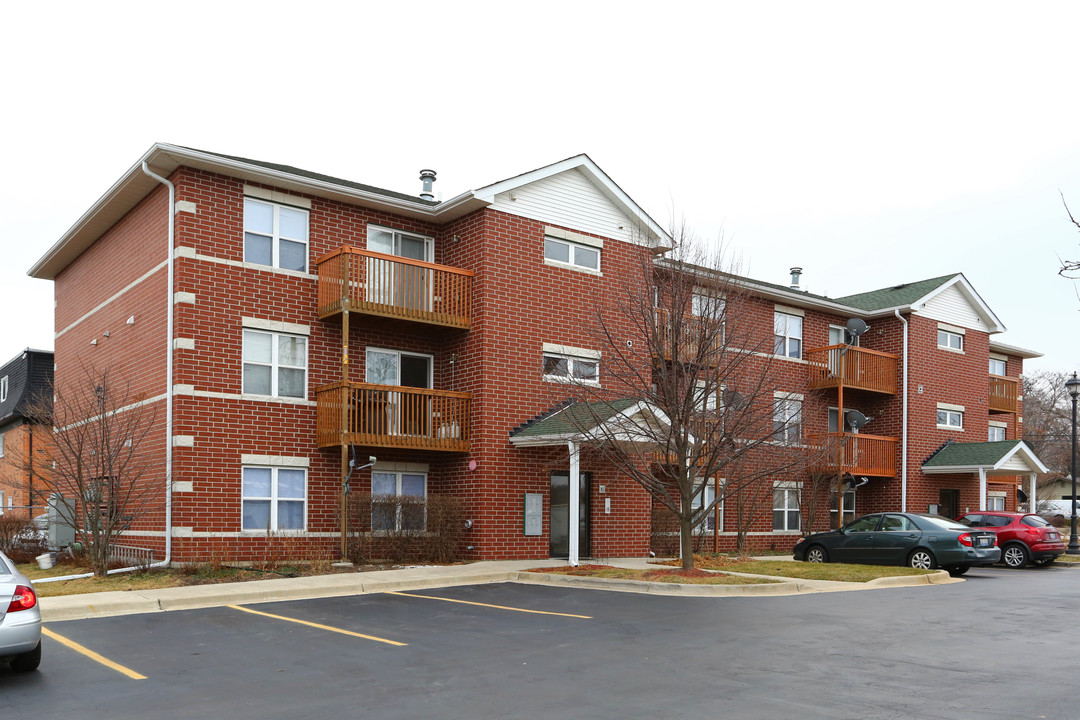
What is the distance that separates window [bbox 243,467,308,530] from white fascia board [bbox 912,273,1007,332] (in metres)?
22.1

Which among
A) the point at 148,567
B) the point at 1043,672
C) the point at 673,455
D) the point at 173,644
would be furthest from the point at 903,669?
the point at 148,567

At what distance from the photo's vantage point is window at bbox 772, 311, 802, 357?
99.5ft

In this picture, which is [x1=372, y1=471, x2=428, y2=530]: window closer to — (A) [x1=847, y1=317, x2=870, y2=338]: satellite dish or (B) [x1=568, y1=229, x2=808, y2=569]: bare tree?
(B) [x1=568, y1=229, x2=808, y2=569]: bare tree

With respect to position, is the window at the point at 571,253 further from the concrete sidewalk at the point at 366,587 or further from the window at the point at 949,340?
the window at the point at 949,340

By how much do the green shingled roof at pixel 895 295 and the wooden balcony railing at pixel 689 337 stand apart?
1602 cm

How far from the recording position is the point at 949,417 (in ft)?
113

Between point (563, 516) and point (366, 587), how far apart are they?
25.0 ft

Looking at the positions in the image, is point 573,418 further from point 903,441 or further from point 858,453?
point 903,441

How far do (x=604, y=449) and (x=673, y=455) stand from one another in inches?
99.6

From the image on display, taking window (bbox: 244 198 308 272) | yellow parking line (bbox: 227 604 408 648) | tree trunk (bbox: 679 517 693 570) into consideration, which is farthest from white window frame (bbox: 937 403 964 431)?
yellow parking line (bbox: 227 604 408 648)

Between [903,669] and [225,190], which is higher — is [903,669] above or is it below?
below

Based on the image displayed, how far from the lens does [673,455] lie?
21.2 m

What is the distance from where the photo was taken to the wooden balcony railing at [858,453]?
2900 cm

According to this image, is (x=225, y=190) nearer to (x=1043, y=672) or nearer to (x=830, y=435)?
(x=1043, y=672)
